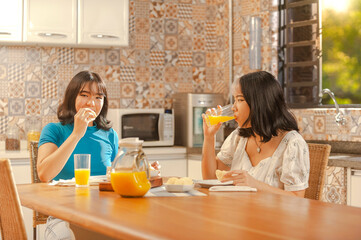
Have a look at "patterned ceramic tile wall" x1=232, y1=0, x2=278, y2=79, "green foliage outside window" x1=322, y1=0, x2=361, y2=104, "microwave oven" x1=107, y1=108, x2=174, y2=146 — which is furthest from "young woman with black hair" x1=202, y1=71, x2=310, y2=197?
"patterned ceramic tile wall" x1=232, y1=0, x2=278, y2=79

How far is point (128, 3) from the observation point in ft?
14.8

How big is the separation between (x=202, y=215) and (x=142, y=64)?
3579mm

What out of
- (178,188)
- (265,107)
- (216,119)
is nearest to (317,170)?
(265,107)

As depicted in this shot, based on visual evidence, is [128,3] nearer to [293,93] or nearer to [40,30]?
[40,30]

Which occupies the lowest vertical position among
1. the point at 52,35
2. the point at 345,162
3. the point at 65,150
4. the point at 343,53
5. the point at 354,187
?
the point at 354,187

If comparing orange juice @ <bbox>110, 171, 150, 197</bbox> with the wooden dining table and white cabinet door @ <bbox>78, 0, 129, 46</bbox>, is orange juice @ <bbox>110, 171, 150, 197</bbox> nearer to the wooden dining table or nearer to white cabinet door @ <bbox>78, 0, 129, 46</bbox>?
the wooden dining table

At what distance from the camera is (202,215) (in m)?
1.53

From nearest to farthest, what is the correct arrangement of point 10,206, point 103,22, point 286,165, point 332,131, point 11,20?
point 10,206, point 286,165, point 332,131, point 11,20, point 103,22

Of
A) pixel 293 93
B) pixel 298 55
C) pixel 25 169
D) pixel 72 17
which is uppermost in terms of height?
pixel 72 17

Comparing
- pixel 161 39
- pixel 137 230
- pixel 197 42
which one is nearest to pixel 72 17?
pixel 161 39

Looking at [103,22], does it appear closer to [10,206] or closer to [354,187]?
[354,187]

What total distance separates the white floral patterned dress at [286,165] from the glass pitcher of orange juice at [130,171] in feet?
2.18

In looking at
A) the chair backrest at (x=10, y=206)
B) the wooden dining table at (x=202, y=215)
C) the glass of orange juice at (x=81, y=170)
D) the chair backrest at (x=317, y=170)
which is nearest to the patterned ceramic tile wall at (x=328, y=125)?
the chair backrest at (x=317, y=170)

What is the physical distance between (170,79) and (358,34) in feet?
5.92
